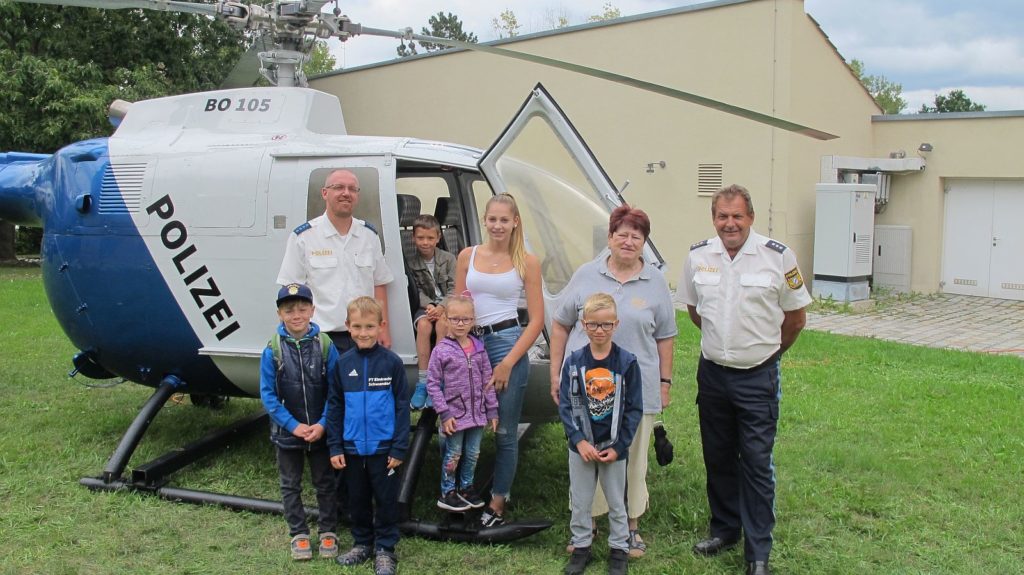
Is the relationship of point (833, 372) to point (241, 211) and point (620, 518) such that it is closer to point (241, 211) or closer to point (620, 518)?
point (620, 518)

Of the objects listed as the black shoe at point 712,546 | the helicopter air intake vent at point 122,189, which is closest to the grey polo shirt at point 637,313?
the black shoe at point 712,546

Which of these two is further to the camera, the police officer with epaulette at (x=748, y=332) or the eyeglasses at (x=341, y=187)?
the eyeglasses at (x=341, y=187)

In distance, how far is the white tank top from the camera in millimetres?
4090

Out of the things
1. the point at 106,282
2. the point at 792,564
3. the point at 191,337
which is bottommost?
the point at 792,564

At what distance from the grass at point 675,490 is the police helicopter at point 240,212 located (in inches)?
9.7

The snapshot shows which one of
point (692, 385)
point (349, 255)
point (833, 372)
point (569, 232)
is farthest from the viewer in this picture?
point (833, 372)

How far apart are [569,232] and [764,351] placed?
1.37 metres

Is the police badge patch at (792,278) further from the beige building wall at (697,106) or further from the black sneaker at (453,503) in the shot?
the beige building wall at (697,106)

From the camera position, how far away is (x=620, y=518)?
390 centimetres

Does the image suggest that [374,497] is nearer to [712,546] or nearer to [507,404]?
[507,404]

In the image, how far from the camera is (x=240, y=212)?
4.90 meters

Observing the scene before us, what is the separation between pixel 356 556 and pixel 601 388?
143 cm

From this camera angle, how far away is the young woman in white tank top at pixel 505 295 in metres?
4.07

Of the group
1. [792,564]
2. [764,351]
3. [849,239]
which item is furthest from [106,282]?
[849,239]
